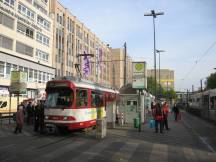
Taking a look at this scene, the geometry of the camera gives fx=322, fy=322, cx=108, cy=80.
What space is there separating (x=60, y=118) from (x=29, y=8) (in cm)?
3758

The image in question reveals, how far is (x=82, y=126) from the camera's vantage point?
17938 mm

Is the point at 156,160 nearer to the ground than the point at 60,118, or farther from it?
nearer to the ground

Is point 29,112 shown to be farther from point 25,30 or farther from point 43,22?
point 43,22

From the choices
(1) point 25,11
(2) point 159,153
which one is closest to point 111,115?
(2) point 159,153

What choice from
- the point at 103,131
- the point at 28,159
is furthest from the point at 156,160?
the point at 103,131

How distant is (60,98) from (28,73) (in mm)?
32884

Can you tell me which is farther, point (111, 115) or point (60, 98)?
point (111, 115)

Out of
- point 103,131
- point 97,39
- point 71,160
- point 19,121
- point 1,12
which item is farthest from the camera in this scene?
point 97,39

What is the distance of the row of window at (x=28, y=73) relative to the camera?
42719mm

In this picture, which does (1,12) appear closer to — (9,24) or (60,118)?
(9,24)

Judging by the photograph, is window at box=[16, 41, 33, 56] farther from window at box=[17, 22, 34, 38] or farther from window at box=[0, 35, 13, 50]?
window at box=[17, 22, 34, 38]

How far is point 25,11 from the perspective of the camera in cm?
4969

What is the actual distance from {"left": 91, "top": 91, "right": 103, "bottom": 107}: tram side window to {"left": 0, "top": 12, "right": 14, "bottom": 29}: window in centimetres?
2631

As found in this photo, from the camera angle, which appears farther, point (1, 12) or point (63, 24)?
point (63, 24)
